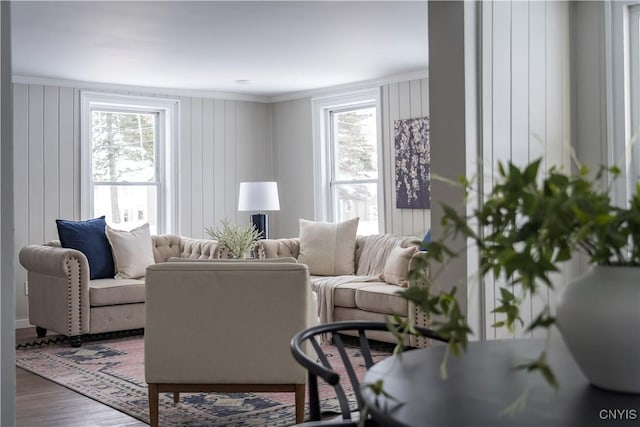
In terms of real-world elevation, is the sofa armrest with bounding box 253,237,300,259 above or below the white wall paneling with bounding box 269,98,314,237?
below

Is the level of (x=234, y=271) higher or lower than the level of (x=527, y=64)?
lower

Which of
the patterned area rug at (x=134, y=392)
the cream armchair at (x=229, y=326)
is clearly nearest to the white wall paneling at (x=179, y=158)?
the patterned area rug at (x=134, y=392)

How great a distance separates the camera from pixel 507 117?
3.12 meters

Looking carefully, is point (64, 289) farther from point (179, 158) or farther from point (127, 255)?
point (179, 158)

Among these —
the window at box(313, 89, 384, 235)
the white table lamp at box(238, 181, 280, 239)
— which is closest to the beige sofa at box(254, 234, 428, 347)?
the white table lamp at box(238, 181, 280, 239)

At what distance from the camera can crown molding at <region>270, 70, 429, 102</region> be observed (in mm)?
7250

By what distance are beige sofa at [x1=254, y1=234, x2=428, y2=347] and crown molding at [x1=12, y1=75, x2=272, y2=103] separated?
209cm

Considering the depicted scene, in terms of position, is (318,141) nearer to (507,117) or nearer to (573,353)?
(507,117)

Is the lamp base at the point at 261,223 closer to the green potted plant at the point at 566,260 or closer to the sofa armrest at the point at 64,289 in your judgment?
the sofa armrest at the point at 64,289

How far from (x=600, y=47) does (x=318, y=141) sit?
5105mm

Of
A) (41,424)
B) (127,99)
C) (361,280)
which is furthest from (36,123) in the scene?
(41,424)

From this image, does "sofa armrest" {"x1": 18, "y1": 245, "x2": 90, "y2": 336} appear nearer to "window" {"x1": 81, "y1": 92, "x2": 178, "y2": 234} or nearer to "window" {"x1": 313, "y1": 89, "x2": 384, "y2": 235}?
"window" {"x1": 81, "y1": 92, "x2": 178, "y2": 234}

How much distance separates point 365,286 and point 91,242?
2527 millimetres

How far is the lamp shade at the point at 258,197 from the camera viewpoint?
7.72 meters
